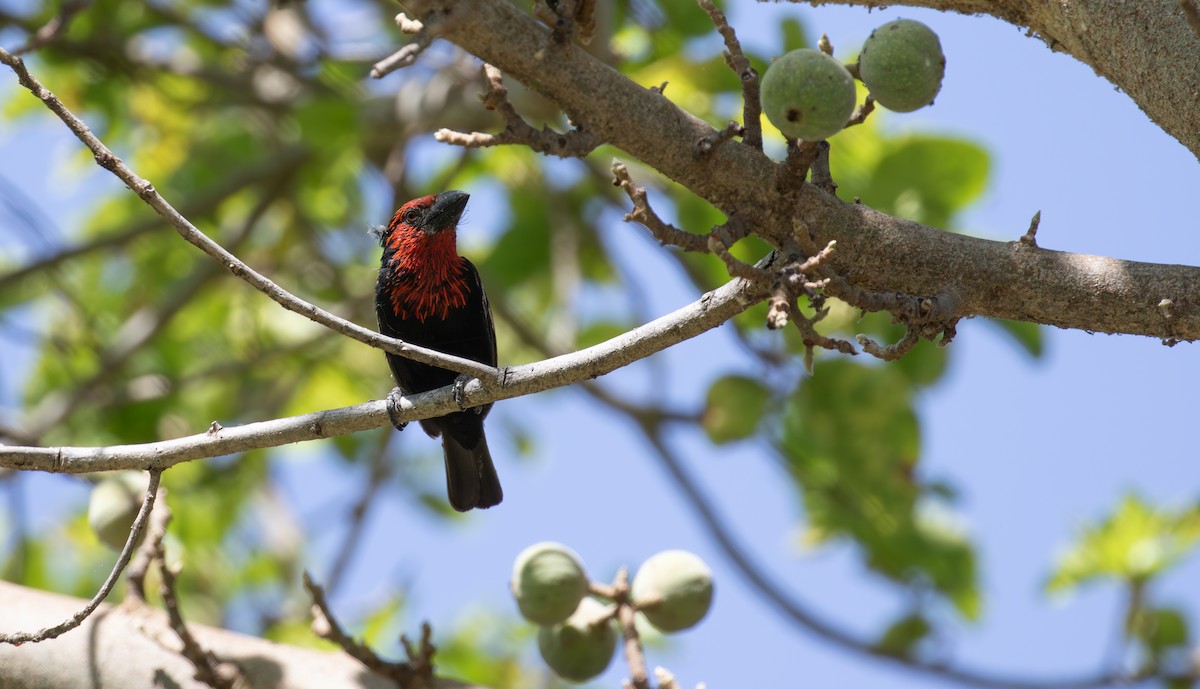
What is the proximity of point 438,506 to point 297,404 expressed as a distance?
1.00 metres

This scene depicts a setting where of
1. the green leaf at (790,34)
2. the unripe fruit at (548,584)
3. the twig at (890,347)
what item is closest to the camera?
the twig at (890,347)

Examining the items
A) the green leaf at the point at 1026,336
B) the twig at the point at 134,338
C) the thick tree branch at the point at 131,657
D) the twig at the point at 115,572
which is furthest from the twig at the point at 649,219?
the twig at the point at 134,338

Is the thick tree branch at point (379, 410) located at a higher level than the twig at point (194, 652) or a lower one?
higher

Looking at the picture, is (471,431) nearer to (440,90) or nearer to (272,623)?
(272,623)

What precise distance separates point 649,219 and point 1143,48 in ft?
3.17

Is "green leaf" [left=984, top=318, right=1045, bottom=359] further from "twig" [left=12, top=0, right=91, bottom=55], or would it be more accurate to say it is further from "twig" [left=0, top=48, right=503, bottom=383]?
"twig" [left=12, top=0, right=91, bottom=55]

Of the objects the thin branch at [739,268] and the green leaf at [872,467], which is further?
the green leaf at [872,467]

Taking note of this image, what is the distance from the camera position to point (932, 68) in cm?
215

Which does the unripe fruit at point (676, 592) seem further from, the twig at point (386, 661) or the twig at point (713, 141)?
the twig at point (713, 141)

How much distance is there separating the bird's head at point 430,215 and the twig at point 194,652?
5.06 ft

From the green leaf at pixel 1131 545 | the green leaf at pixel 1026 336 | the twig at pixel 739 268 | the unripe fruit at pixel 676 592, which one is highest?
the green leaf at pixel 1026 336

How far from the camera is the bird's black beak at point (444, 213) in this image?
13.4ft

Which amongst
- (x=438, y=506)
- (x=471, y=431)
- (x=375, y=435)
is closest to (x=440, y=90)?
(x=471, y=431)

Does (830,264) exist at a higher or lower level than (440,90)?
lower
